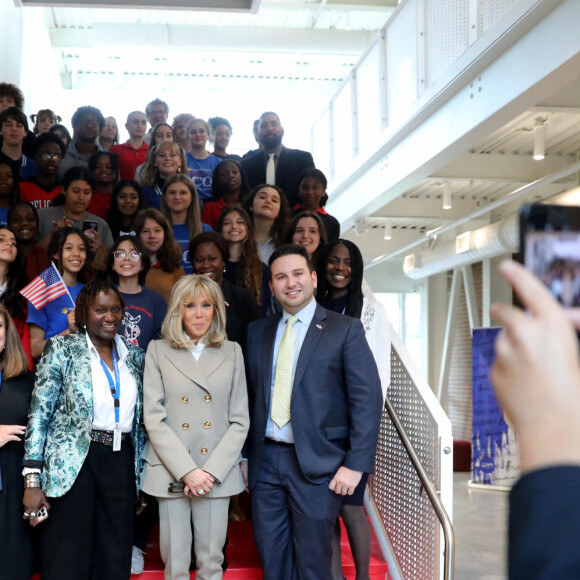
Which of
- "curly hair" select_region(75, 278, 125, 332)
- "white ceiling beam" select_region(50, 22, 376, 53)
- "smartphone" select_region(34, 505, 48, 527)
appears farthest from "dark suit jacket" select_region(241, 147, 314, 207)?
"white ceiling beam" select_region(50, 22, 376, 53)

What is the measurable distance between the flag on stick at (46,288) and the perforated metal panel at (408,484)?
2.02m

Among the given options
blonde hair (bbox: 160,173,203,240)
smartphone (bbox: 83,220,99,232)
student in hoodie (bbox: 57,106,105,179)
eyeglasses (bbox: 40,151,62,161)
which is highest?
student in hoodie (bbox: 57,106,105,179)

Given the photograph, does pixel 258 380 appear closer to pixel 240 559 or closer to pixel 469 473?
pixel 240 559

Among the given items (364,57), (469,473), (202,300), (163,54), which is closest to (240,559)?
(202,300)

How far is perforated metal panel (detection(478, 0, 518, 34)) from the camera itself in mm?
6176

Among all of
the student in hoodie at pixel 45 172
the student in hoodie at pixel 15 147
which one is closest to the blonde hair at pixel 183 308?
the student in hoodie at pixel 45 172

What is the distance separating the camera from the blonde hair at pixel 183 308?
387cm

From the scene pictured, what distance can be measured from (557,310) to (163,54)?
16.1 m

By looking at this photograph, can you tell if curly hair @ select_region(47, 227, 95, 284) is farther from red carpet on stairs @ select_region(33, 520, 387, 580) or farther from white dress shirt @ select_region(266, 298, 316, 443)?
red carpet on stairs @ select_region(33, 520, 387, 580)

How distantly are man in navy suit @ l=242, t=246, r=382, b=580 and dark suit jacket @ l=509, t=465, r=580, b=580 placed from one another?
3090 millimetres

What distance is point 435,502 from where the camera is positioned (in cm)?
396

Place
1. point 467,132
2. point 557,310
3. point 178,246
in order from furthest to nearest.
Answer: point 467,132 < point 178,246 < point 557,310

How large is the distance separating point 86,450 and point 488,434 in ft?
29.3

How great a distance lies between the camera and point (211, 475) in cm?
372
